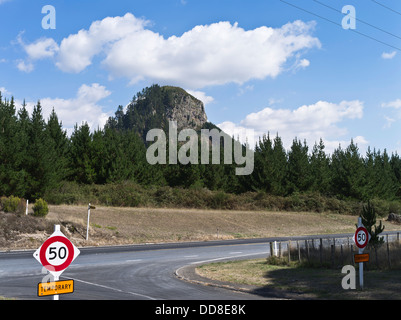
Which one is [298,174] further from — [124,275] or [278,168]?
[124,275]

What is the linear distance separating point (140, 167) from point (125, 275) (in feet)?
185

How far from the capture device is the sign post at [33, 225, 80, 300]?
23.7 ft

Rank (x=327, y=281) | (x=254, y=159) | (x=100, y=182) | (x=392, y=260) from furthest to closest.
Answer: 1. (x=254, y=159)
2. (x=100, y=182)
3. (x=392, y=260)
4. (x=327, y=281)

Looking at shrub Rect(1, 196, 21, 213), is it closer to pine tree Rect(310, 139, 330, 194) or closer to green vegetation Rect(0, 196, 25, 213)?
green vegetation Rect(0, 196, 25, 213)

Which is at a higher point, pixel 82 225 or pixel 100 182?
pixel 100 182

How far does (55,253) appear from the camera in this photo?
7.40 meters

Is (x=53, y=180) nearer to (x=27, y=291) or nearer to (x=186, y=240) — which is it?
(x=186, y=240)

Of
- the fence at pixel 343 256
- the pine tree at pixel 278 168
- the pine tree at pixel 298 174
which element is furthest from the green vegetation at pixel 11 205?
the pine tree at pixel 298 174

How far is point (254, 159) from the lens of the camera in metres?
76.3

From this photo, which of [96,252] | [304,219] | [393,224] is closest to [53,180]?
[96,252]

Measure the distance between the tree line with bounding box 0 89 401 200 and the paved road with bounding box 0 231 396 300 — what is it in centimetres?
2241

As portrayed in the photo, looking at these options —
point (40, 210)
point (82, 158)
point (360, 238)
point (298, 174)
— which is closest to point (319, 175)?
point (298, 174)

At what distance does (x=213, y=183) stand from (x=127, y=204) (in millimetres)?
26353

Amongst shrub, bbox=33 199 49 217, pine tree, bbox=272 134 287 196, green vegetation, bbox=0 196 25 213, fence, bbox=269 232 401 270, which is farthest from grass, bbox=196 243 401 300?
pine tree, bbox=272 134 287 196
